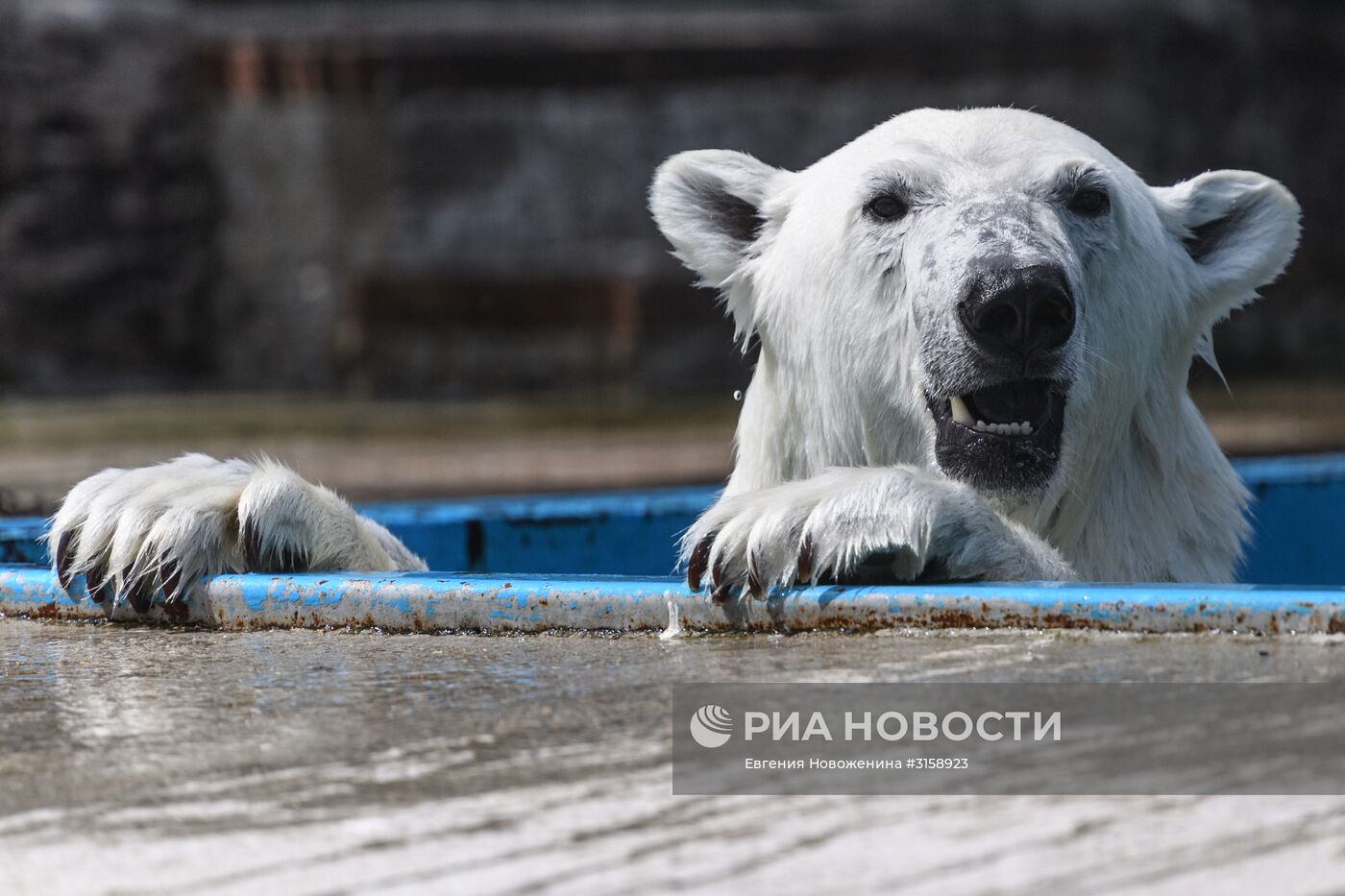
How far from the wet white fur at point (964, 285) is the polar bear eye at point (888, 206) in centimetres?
2

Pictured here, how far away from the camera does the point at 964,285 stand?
2.12m

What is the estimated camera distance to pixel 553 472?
21.1ft

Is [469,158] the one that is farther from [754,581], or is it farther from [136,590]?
[754,581]

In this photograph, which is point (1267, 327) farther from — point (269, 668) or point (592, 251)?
point (269, 668)

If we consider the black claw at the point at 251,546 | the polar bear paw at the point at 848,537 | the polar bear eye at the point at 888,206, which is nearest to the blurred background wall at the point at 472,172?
Result: the polar bear eye at the point at 888,206

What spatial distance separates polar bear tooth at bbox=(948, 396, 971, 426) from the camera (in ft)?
7.16

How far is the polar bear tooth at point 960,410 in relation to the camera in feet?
7.16

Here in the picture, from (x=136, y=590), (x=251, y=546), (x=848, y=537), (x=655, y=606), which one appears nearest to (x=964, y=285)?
(x=848, y=537)

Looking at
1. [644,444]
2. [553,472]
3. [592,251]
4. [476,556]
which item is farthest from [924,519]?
[592,251]

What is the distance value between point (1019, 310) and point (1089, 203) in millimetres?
319

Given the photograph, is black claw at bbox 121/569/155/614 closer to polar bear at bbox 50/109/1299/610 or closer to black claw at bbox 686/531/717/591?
polar bear at bbox 50/109/1299/610

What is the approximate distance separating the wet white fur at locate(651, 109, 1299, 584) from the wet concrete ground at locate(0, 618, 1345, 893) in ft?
1.49

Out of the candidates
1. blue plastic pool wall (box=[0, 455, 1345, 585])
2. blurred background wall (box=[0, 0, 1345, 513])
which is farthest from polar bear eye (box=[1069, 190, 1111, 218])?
blurred background wall (box=[0, 0, 1345, 513])

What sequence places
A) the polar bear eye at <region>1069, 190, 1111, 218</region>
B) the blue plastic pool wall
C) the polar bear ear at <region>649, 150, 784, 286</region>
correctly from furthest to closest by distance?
1. the blue plastic pool wall
2. the polar bear ear at <region>649, 150, 784, 286</region>
3. the polar bear eye at <region>1069, 190, 1111, 218</region>
